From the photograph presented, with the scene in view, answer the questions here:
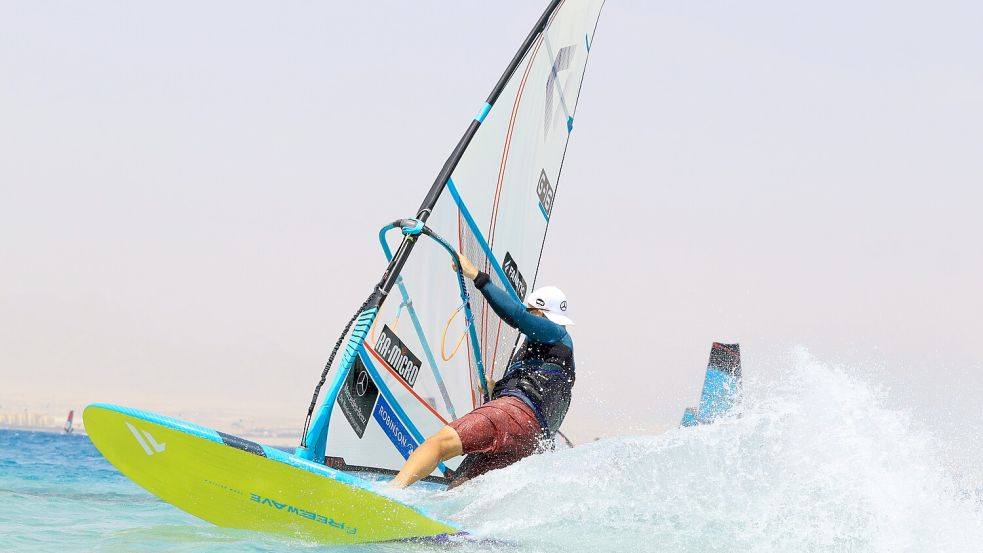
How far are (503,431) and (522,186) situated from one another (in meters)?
2.99

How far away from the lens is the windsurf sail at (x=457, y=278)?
5.61 metres

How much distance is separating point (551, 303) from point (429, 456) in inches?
55.5

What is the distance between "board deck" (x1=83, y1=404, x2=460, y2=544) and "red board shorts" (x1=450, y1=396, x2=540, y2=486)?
582mm

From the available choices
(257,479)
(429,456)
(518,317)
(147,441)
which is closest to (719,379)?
(518,317)

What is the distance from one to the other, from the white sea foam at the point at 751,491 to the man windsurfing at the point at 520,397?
20cm

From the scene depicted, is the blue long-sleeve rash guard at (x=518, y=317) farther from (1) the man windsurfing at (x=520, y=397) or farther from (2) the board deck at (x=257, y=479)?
(2) the board deck at (x=257, y=479)

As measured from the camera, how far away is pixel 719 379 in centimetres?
1360

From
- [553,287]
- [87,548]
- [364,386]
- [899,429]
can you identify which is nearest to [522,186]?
[553,287]

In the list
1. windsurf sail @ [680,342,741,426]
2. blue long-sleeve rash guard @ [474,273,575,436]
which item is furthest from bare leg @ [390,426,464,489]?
windsurf sail @ [680,342,741,426]

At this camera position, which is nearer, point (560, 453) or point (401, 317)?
point (560, 453)

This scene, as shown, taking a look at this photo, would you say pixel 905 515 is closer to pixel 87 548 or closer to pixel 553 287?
pixel 553 287

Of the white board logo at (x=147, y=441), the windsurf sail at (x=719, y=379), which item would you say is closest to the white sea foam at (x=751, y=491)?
the white board logo at (x=147, y=441)

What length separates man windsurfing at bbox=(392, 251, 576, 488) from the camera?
16.9 feet

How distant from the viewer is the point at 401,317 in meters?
5.89
